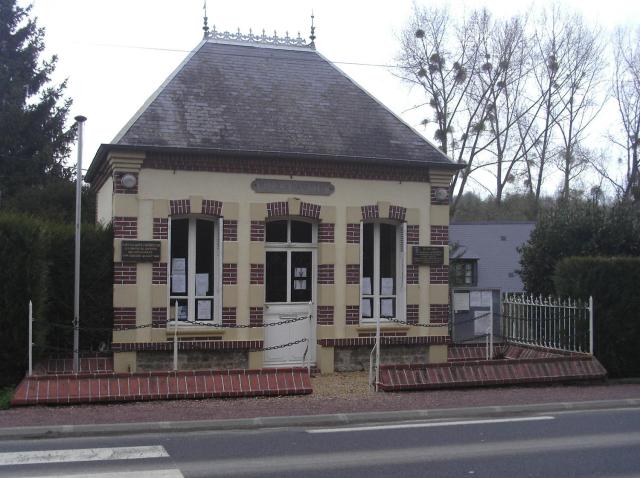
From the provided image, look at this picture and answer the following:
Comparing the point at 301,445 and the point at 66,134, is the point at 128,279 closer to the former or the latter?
the point at 301,445

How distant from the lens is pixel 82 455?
7867 mm

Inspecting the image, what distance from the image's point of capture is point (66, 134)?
3350cm

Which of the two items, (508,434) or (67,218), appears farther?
(67,218)

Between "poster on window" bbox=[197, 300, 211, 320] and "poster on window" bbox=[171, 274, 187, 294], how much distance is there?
0.38 metres

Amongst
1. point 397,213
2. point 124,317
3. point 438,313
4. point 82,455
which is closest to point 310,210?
point 397,213

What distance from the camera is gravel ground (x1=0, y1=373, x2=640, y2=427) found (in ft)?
32.4

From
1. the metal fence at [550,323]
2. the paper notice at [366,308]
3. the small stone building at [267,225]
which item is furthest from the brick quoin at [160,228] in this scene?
the metal fence at [550,323]

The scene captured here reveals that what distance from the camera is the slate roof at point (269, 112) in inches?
546

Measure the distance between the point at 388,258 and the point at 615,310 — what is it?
4.30 metres

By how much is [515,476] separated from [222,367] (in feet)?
25.0

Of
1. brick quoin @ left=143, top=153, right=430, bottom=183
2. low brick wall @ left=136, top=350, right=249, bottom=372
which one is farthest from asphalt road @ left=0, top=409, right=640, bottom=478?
brick quoin @ left=143, top=153, right=430, bottom=183

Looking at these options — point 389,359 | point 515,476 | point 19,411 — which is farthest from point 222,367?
point 515,476

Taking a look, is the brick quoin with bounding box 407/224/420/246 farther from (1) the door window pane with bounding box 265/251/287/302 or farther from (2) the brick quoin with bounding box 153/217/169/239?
(2) the brick quoin with bounding box 153/217/169/239

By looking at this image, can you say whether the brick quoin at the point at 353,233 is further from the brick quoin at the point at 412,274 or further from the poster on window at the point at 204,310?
the poster on window at the point at 204,310
